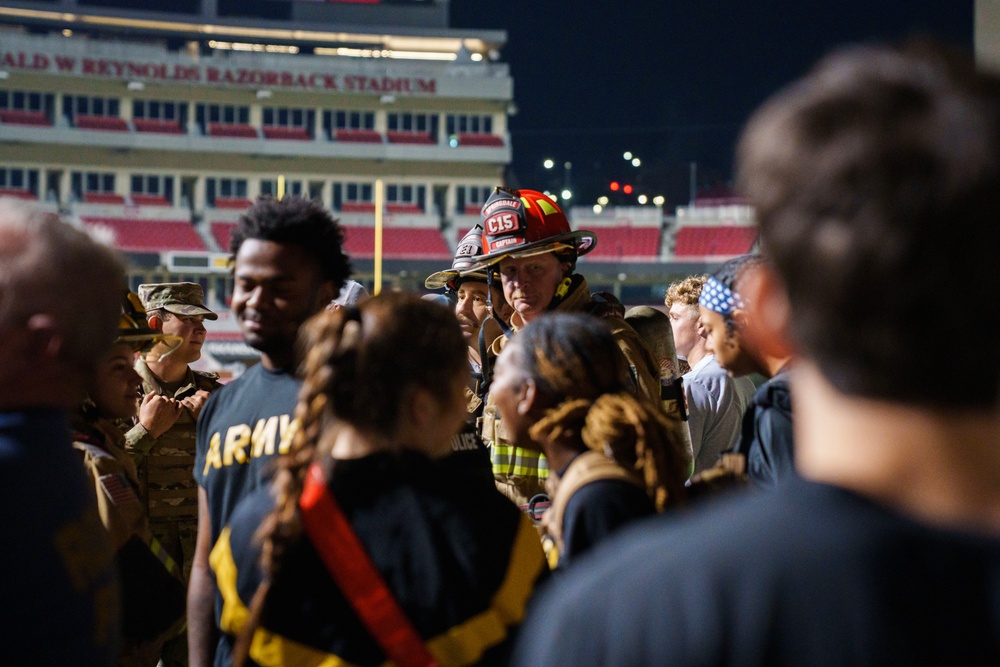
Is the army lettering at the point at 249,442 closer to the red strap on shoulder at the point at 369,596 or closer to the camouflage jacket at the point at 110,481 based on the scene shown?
the camouflage jacket at the point at 110,481

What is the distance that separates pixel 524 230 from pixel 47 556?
10.3 ft

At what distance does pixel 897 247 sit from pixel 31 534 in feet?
4.80

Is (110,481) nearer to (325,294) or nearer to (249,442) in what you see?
(249,442)

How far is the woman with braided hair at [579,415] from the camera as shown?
8.74 feet

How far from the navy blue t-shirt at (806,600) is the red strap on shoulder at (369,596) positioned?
3.46 ft

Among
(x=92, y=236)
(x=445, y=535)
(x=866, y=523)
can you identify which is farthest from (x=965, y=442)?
(x=92, y=236)

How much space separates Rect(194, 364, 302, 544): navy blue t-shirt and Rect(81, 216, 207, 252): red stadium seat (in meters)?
41.5

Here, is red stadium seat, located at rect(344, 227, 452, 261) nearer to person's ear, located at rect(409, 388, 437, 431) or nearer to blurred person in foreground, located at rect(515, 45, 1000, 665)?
person's ear, located at rect(409, 388, 437, 431)

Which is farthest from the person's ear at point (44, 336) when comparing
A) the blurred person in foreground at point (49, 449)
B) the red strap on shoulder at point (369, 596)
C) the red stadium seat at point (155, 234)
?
the red stadium seat at point (155, 234)

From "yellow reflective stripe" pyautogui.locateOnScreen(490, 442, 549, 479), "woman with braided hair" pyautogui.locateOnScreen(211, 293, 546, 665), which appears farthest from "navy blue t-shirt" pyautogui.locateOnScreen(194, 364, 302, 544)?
"yellow reflective stripe" pyautogui.locateOnScreen(490, 442, 549, 479)

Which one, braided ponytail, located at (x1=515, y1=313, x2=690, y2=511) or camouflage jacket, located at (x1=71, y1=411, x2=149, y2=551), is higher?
braided ponytail, located at (x1=515, y1=313, x2=690, y2=511)

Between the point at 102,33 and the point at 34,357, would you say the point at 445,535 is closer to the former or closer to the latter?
the point at 34,357

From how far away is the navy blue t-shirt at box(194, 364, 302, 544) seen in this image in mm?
2916

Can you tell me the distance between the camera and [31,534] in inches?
66.6
